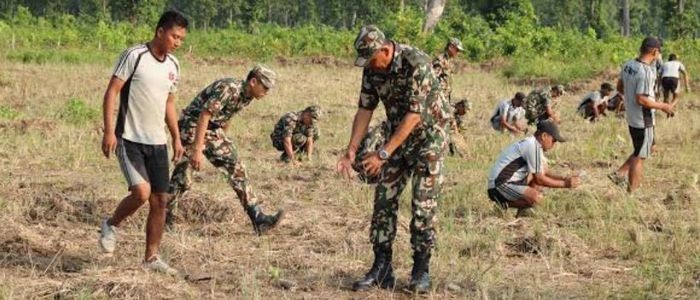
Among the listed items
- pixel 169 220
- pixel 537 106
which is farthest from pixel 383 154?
pixel 537 106

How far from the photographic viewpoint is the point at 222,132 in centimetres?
769

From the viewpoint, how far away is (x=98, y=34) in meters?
31.5

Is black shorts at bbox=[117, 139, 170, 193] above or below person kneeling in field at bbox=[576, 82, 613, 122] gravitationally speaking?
below

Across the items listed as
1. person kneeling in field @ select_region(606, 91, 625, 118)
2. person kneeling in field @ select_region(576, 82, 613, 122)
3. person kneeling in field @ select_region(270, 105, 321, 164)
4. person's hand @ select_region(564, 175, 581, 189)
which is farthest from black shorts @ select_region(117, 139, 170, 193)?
person kneeling in field @ select_region(606, 91, 625, 118)

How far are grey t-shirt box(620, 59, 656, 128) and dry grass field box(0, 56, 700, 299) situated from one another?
27.0 inches

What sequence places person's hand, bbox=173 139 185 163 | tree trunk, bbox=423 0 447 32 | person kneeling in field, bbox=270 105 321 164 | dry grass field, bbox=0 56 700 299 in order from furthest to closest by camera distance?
tree trunk, bbox=423 0 447 32 < person kneeling in field, bbox=270 105 321 164 < person's hand, bbox=173 139 185 163 < dry grass field, bbox=0 56 700 299

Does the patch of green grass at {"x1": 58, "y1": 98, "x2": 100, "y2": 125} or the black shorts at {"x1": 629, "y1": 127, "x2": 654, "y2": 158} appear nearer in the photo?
the black shorts at {"x1": 629, "y1": 127, "x2": 654, "y2": 158}

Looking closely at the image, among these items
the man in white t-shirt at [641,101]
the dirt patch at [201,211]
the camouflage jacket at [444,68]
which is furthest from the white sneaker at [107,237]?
the camouflage jacket at [444,68]

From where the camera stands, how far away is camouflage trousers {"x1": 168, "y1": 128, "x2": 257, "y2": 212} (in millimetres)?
7594

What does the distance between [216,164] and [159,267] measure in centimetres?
176

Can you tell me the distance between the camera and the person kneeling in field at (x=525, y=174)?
8180 millimetres

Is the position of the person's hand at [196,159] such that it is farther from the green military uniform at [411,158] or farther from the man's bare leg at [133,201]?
the green military uniform at [411,158]

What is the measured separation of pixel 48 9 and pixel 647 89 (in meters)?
73.0

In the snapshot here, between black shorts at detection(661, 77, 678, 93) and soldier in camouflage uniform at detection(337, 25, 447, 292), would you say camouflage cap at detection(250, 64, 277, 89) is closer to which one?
soldier in camouflage uniform at detection(337, 25, 447, 292)
